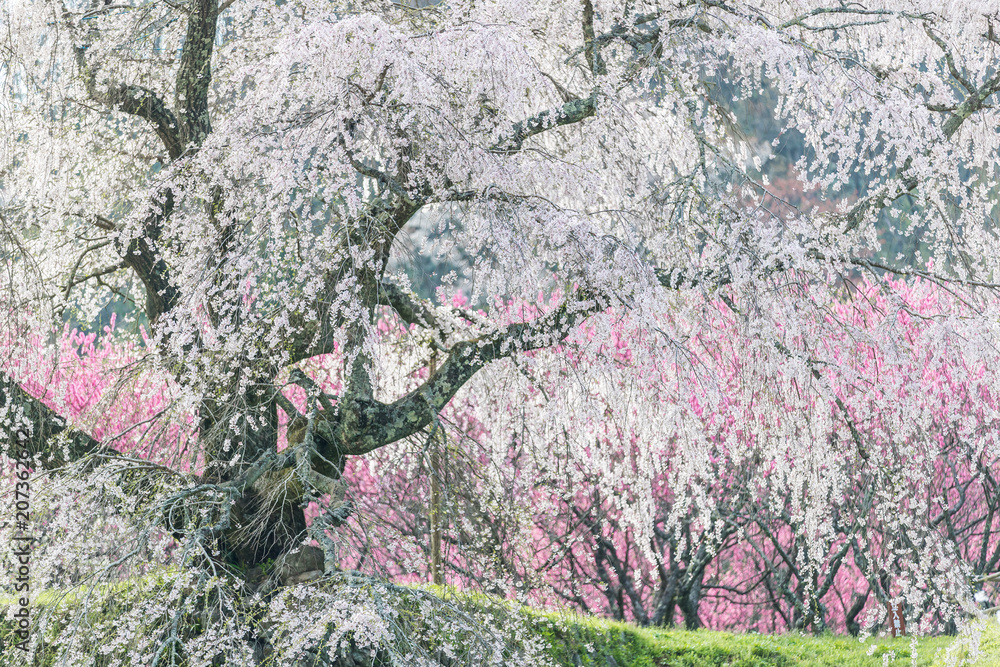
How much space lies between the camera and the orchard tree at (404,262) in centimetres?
418

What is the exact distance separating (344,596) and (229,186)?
2.22 meters

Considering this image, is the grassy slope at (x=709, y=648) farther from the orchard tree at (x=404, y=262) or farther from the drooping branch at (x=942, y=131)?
the drooping branch at (x=942, y=131)

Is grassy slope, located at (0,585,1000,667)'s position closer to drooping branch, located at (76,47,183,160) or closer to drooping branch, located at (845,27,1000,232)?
drooping branch, located at (845,27,1000,232)

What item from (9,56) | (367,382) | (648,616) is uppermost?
(9,56)

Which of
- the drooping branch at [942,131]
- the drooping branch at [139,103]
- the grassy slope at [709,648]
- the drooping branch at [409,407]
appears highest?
the drooping branch at [139,103]

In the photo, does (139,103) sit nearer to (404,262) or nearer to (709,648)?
(404,262)

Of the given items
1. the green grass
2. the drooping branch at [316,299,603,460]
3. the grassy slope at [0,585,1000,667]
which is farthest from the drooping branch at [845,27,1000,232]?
the green grass

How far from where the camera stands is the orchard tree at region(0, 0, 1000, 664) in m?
4.18

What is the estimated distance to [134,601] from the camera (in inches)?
159

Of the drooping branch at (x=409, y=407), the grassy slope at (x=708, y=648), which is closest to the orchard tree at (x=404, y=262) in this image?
the drooping branch at (x=409, y=407)

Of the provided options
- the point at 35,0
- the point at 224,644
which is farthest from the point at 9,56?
the point at 224,644

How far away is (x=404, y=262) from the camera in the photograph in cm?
462

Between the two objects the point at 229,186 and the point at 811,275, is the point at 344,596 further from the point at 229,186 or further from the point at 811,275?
the point at 811,275

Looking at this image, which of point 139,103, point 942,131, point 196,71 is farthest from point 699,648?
point 139,103
